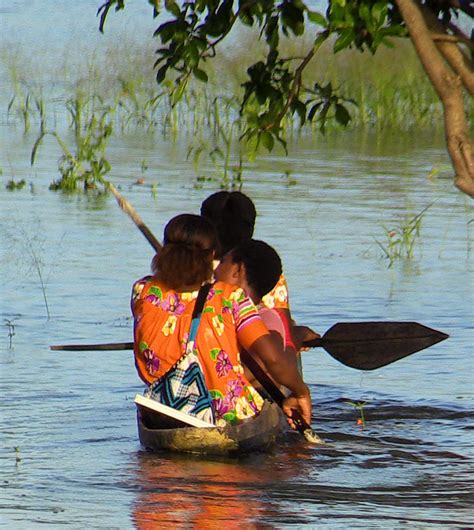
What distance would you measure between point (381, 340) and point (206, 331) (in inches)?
58.9

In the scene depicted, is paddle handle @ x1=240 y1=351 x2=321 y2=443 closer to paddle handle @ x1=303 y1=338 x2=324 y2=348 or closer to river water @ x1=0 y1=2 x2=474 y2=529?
river water @ x1=0 y1=2 x2=474 y2=529

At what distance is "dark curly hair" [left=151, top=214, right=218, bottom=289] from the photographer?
624cm

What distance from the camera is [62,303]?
32.7 feet

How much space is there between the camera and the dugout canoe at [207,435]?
6375 millimetres

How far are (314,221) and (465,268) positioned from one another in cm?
183

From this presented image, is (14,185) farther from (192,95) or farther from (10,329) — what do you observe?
(192,95)

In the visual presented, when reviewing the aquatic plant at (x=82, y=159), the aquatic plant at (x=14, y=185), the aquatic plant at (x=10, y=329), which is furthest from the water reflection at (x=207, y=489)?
the aquatic plant at (x=14, y=185)

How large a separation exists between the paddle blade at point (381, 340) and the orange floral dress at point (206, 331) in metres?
1.19

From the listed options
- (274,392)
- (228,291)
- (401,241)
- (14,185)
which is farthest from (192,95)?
(228,291)

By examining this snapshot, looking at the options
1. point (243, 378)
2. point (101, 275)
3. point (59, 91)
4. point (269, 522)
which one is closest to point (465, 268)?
point (101, 275)

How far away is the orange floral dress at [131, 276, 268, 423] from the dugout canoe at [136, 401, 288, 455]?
105mm

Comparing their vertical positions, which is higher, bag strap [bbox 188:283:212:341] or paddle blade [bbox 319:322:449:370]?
bag strap [bbox 188:283:212:341]

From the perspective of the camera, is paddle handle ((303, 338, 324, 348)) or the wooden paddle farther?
the wooden paddle

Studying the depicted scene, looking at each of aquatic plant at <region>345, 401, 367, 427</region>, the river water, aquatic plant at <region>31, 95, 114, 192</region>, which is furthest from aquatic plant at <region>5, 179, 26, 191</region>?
aquatic plant at <region>345, 401, 367, 427</region>
